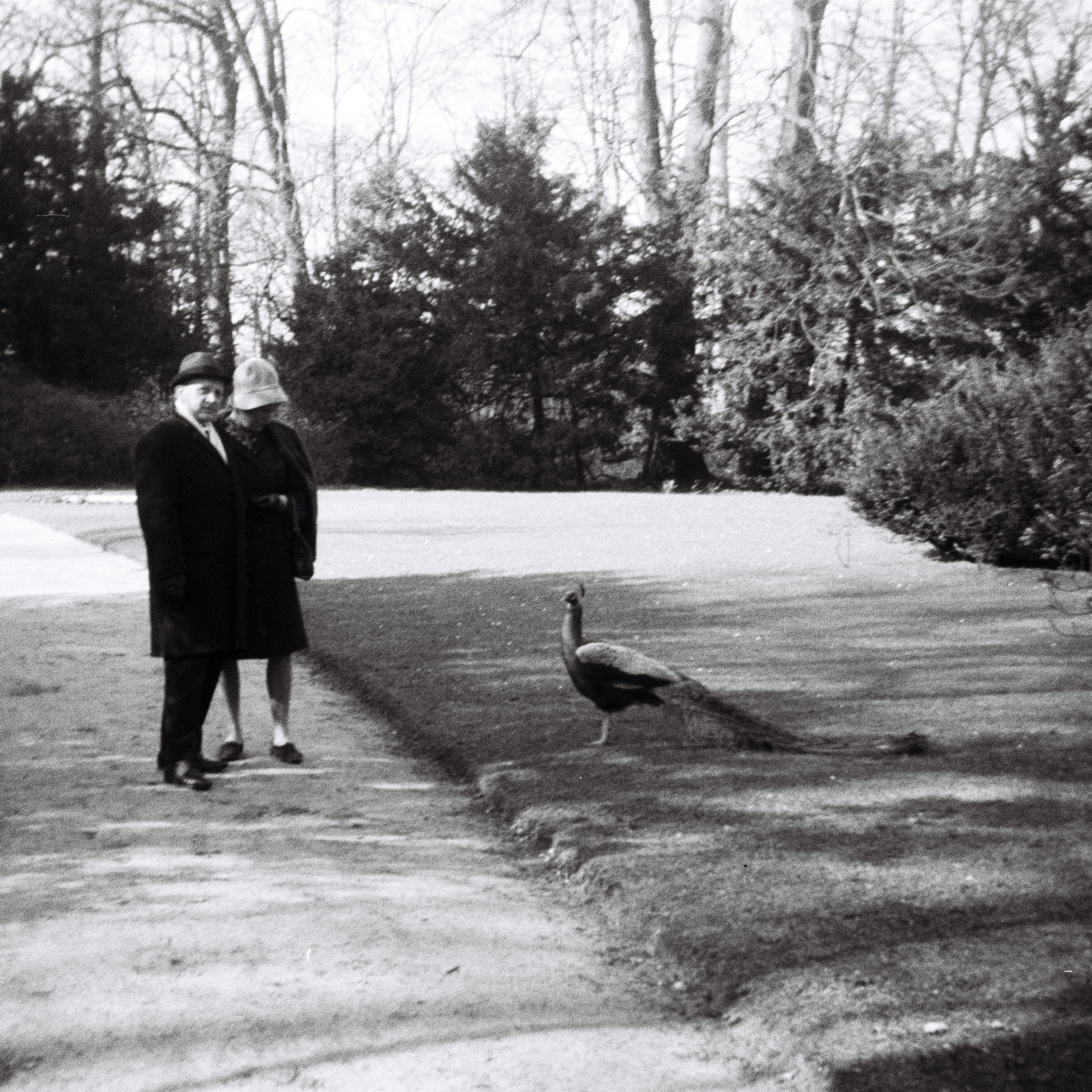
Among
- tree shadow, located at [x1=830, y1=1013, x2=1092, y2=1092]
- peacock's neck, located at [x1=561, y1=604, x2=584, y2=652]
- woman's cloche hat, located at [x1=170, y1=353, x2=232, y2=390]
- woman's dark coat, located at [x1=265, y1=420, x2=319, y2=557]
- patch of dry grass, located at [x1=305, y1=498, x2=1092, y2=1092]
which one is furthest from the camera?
peacock's neck, located at [x1=561, y1=604, x2=584, y2=652]

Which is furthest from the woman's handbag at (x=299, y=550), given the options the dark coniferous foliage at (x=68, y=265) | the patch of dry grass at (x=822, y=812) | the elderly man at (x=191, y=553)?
the dark coniferous foliage at (x=68, y=265)

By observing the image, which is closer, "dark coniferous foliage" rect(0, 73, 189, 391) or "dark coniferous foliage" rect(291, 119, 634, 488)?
"dark coniferous foliage" rect(291, 119, 634, 488)

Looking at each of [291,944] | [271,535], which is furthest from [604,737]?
[291,944]

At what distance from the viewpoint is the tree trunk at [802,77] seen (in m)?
29.8

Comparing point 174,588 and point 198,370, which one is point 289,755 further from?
point 198,370

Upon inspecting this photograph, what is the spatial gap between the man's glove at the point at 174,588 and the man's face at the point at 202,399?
70 cm

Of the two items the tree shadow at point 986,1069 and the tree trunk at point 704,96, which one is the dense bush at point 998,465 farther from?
the tree trunk at point 704,96

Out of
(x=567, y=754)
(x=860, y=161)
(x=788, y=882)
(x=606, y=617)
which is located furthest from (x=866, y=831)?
(x=860, y=161)

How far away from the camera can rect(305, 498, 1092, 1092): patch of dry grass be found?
151 inches

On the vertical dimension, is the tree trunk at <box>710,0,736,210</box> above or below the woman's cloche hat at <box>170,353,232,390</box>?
above

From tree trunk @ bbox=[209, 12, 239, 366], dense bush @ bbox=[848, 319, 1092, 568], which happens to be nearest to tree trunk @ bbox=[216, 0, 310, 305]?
tree trunk @ bbox=[209, 12, 239, 366]

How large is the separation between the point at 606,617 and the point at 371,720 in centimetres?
367

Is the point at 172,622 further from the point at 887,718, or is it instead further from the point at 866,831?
the point at 887,718

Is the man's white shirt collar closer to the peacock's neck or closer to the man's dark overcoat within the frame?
the man's dark overcoat
